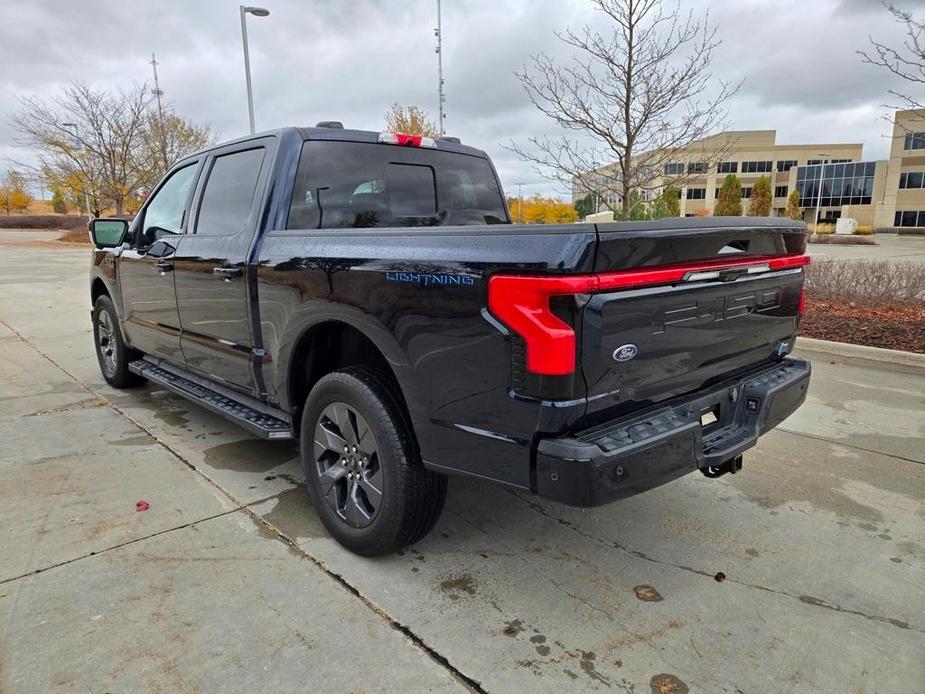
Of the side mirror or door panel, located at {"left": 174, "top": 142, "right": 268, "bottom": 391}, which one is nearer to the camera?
door panel, located at {"left": 174, "top": 142, "right": 268, "bottom": 391}

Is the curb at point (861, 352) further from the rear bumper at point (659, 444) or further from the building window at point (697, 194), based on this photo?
the building window at point (697, 194)

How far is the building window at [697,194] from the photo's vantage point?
76.2m

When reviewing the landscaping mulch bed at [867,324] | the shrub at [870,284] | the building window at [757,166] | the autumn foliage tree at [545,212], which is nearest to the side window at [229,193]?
the landscaping mulch bed at [867,324]

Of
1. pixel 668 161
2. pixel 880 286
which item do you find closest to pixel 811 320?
pixel 880 286

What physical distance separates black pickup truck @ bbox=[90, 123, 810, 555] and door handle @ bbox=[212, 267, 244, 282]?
0.01 metres

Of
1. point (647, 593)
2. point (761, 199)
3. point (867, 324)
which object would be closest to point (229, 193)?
point (647, 593)

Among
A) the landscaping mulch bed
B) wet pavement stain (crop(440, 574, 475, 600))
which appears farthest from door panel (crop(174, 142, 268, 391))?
the landscaping mulch bed

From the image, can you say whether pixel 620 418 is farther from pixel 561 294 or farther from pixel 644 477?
pixel 561 294

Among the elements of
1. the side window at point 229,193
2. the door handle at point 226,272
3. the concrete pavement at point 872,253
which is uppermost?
the side window at point 229,193

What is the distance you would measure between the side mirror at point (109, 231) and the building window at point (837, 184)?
7264 cm

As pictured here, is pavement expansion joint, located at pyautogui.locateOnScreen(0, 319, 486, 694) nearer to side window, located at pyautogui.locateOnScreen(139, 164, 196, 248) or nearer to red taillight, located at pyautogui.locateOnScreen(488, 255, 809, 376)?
red taillight, located at pyautogui.locateOnScreen(488, 255, 809, 376)

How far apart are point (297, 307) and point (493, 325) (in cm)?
130

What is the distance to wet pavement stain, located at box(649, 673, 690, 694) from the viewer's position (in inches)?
82.7

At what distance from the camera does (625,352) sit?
2217 mm
